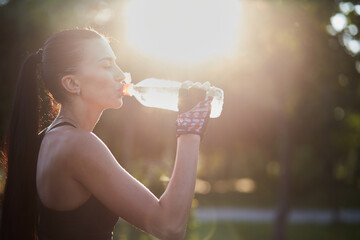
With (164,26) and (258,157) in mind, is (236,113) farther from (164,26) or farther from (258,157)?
(258,157)

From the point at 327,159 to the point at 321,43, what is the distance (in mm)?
12270

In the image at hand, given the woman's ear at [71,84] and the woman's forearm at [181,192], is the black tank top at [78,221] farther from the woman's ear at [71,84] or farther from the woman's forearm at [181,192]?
the woman's ear at [71,84]

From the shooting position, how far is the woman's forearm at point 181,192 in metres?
2.12

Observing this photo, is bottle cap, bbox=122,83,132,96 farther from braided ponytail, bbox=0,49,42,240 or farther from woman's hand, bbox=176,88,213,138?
braided ponytail, bbox=0,49,42,240

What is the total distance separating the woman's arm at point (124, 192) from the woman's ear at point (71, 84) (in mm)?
300

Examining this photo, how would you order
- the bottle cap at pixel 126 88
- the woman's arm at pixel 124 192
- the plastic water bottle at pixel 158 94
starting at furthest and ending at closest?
1. the plastic water bottle at pixel 158 94
2. the bottle cap at pixel 126 88
3. the woman's arm at pixel 124 192

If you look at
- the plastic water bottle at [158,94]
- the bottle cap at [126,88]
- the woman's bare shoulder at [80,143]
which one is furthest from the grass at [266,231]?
the woman's bare shoulder at [80,143]

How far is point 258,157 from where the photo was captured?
32156mm

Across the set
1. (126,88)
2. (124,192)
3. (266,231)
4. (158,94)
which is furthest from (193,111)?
(266,231)

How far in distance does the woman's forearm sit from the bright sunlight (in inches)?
177

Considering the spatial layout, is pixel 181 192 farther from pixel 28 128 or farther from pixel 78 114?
pixel 28 128

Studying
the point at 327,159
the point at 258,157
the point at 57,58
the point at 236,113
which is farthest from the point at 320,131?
the point at 57,58

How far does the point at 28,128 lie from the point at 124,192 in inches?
25.3

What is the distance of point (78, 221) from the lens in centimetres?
216
